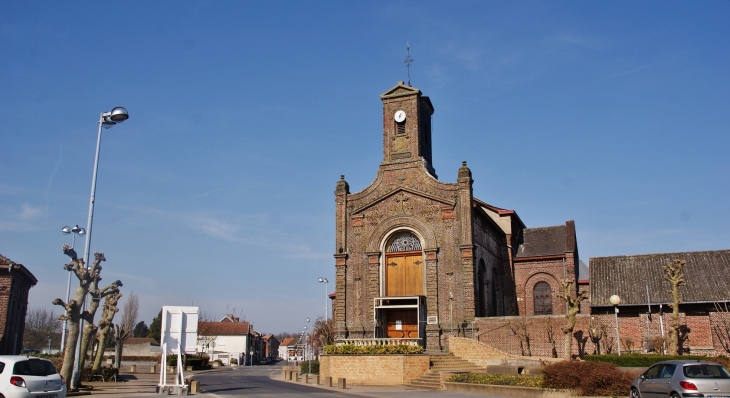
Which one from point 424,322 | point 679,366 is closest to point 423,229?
point 424,322

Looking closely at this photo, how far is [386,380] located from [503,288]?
17968mm

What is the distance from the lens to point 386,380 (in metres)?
30.6

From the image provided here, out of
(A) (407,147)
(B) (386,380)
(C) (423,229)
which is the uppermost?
(A) (407,147)

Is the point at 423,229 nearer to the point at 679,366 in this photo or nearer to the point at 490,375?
Answer: the point at 490,375

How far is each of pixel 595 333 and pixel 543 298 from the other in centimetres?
1253

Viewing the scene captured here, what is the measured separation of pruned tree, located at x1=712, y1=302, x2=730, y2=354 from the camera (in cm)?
3164

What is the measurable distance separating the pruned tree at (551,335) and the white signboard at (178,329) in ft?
65.5

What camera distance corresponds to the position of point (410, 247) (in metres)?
38.1

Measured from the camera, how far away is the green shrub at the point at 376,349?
31391 millimetres

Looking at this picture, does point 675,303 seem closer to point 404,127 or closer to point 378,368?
point 378,368

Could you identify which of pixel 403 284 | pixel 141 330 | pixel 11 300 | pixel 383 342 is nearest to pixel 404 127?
pixel 403 284

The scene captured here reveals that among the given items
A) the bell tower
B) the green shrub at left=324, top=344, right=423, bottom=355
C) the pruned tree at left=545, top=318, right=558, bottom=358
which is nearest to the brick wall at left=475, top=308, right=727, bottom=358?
the pruned tree at left=545, top=318, right=558, bottom=358

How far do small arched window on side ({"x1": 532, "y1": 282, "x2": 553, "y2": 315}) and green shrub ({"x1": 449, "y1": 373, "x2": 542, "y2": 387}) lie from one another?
19519 mm

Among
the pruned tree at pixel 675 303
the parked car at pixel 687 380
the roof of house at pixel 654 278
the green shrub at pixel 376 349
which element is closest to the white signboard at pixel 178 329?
the green shrub at pixel 376 349
